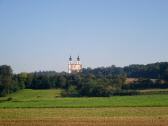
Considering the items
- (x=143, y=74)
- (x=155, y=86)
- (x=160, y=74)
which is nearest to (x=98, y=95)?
(x=155, y=86)

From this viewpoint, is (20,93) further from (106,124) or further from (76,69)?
(76,69)

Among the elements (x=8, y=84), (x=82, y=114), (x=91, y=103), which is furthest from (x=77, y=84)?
(x=82, y=114)

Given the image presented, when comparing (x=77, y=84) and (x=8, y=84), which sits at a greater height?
(x=8, y=84)

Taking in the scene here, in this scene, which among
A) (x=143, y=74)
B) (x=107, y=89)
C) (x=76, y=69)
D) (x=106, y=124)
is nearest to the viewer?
(x=106, y=124)

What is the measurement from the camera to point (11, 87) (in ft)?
343

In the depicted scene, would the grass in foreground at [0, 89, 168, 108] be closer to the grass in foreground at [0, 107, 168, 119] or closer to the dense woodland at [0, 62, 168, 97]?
the grass in foreground at [0, 107, 168, 119]

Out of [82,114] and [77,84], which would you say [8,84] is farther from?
[82,114]

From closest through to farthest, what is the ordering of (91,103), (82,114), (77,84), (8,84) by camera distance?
(82,114)
(91,103)
(8,84)
(77,84)

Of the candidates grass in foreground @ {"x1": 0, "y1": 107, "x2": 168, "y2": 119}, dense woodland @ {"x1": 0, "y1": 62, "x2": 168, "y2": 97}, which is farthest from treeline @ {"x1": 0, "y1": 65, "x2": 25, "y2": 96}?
grass in foreground @ {"x1": 0, "y1": 107, "x2": 168, "y2": 119}

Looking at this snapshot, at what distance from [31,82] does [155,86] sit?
34283mm

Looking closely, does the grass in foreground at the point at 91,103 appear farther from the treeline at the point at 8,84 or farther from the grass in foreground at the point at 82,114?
the treeline at the point at 8,84

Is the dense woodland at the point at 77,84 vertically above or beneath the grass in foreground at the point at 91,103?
above

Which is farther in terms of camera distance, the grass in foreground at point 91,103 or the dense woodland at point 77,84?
the dense woodland at point 77,84

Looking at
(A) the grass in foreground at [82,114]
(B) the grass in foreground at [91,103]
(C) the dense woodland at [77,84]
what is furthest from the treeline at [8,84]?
(A) the grass in foreground at [82,114]
